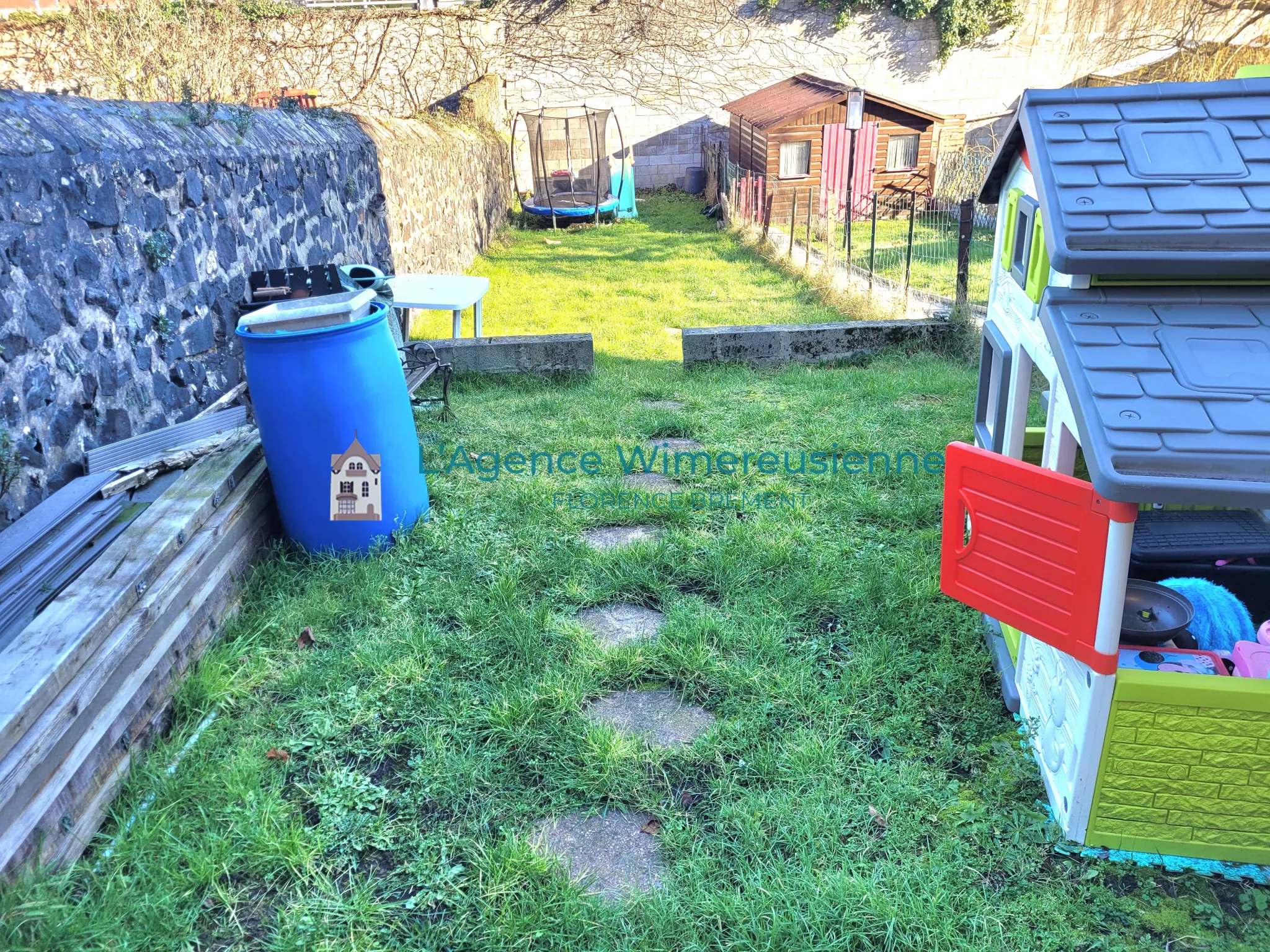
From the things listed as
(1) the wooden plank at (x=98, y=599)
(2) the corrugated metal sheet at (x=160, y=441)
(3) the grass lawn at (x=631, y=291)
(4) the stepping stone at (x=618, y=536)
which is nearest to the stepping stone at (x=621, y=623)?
(4) the stepping stone at (x=618, y=536)

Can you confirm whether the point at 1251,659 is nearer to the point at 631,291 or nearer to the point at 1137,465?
the point at 1137,465

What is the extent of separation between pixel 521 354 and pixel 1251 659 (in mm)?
4754

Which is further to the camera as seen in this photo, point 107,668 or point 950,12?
point 950,12

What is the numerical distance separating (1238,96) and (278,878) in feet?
11.3

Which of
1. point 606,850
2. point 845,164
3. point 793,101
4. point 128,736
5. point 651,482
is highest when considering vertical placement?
point 793,101

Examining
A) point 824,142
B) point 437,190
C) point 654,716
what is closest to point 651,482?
point 654,716

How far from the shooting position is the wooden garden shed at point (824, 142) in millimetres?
14336

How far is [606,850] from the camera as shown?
239 cm

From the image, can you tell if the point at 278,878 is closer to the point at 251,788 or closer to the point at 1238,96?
the point at 251,788

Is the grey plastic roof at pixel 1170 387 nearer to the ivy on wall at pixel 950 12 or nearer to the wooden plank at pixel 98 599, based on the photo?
the wooden plank at pixel 98 599

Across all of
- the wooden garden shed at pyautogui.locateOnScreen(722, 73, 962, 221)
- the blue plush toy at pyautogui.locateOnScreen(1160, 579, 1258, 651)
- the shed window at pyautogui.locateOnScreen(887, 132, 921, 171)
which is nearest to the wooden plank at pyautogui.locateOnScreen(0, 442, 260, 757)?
the blue plush toy at pyautogui.locateOnScreen(1160, 579, 1258, 651)

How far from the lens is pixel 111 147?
364 cm

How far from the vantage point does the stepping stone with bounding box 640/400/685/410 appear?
5.80 metres

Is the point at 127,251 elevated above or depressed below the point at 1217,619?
above
